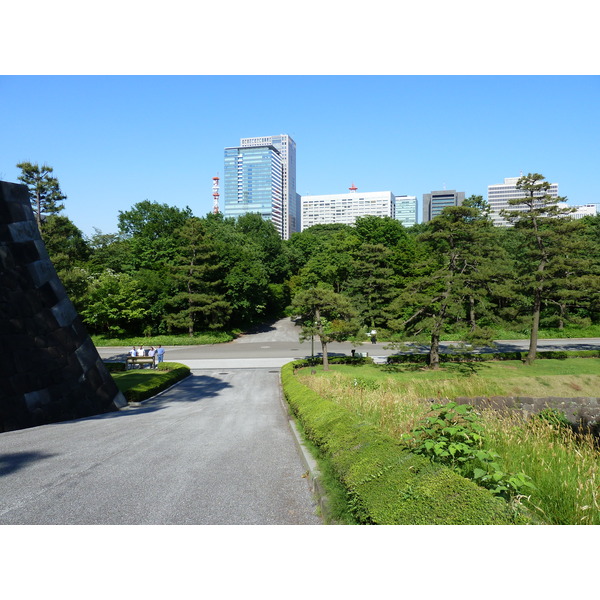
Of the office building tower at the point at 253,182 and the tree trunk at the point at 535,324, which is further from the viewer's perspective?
the office building tower at the point at 253,182

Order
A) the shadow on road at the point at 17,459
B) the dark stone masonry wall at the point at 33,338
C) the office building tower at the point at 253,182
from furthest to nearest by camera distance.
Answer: the office building tower at the point at 253,182
the dark stone masonry wall at the point at 33,338
the shadow on road at the point at 17,459

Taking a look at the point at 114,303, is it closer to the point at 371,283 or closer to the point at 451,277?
the point at 371,283

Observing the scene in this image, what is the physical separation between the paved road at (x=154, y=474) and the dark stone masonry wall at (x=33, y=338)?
87cm

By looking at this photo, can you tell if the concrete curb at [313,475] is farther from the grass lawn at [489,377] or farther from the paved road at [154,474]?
the grass lawn at [489,377]

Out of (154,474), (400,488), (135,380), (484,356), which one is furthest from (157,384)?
(484,356)

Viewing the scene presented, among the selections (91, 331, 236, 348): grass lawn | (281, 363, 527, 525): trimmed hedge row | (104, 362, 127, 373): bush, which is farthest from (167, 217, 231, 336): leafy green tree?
(281, 363, 527, 525): trimmed hedge row

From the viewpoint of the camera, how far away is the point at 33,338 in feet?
33.9

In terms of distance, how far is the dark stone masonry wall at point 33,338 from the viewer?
32.0ft

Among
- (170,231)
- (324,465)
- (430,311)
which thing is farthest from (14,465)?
(170,231)

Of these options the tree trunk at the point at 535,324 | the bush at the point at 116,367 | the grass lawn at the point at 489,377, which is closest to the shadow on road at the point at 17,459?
the grass lawn at the point at 489,377

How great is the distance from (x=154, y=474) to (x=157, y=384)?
12.3 m

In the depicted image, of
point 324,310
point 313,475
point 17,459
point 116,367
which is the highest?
point 324,310

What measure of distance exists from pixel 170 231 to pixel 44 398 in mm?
40637
